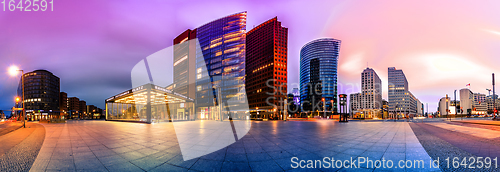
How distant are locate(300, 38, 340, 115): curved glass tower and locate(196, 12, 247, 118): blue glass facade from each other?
7250 cm

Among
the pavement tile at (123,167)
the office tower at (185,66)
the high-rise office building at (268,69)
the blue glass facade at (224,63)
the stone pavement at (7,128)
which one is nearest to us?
the pavement tile at (123,167)

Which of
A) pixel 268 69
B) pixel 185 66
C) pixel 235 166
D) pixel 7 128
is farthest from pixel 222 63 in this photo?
pixel 235 166

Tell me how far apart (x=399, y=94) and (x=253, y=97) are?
135 meters

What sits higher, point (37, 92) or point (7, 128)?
point (37, 92)

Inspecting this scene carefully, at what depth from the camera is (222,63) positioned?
311ft

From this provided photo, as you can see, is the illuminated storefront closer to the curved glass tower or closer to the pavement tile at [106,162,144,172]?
the pavement tile at [106,162,144,172]

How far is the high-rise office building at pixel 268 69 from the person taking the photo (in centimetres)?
10206

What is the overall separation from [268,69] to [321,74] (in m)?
58.1

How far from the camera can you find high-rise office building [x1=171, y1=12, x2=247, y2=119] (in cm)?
9288

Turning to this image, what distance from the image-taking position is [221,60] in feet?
312

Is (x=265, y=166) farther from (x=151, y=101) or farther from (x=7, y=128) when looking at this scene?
(x=151, y=101)

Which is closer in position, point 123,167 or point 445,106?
point 123,167

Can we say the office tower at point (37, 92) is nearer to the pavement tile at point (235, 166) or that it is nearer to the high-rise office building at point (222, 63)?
the high-rise office building at point (222, 63)

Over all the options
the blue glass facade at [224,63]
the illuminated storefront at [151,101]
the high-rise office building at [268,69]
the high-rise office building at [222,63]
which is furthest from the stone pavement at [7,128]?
the high-rise office building at [268,69]
